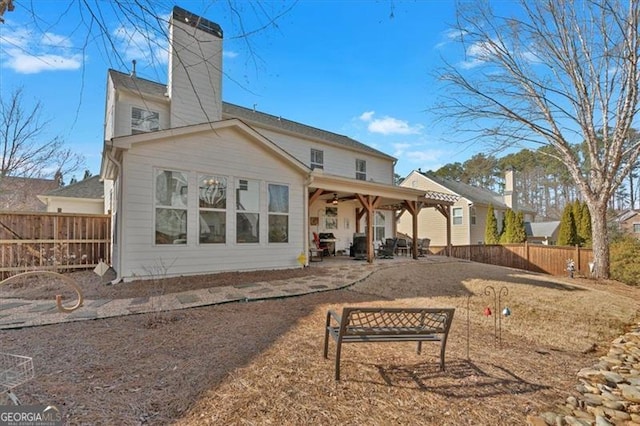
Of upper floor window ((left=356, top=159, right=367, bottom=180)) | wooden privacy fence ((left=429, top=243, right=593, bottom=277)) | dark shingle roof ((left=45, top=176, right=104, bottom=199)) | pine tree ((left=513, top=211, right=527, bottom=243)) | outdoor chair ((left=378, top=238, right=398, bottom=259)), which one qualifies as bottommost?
wooden privacy fence ((left=429, top=243, right=593, bottom=277))

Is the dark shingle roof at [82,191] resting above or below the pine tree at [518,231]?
above

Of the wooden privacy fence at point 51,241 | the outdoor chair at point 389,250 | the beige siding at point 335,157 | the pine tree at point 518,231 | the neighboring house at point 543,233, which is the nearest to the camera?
the wooden privacy fence at point 51,241

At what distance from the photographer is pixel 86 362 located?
333cm

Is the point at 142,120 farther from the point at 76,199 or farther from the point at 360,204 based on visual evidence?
the point at 360,204

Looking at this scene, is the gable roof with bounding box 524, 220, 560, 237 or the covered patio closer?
the covered patio

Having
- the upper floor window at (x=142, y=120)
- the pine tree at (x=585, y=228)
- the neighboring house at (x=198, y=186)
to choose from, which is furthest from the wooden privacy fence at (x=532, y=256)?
the upper floor window at (x=142, y=120)

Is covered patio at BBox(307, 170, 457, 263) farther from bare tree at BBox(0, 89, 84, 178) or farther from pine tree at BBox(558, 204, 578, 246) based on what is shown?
bare tree at BBox(0, 89, 84, 178)

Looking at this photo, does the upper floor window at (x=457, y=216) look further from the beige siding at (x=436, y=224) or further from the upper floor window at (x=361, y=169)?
the upper floor window at (x=361, y=169)

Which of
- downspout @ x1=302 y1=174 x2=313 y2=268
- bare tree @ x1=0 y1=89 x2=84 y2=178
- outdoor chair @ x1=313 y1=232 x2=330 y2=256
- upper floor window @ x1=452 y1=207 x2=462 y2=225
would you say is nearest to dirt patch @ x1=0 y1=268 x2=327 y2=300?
downspout @ x1=302 y1=174 x2=313 y2=268

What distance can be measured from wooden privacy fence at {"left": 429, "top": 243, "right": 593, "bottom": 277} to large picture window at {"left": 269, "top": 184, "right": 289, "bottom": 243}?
38.9 ft

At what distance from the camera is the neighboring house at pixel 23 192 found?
16.1 metres

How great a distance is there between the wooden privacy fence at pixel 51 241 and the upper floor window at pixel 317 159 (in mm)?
8329

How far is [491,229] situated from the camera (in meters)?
20.8

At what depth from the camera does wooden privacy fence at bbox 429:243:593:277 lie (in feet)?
46.2
